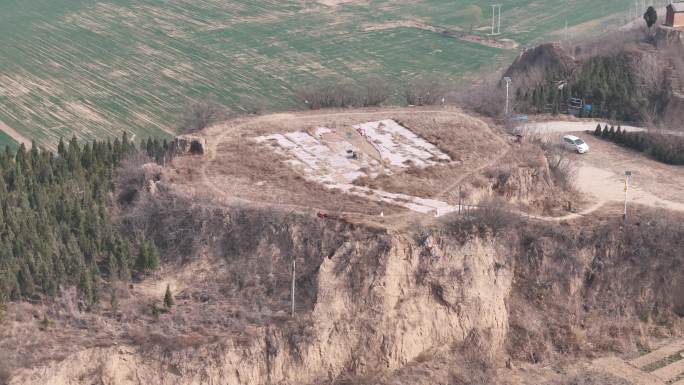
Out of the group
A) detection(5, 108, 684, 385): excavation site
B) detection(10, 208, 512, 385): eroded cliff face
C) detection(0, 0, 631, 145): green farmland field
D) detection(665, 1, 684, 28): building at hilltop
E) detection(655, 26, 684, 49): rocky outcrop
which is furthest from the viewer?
detection(0, 0, 631, 145): green farmland field

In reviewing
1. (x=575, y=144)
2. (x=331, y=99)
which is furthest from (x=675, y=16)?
(x=331, y=99)

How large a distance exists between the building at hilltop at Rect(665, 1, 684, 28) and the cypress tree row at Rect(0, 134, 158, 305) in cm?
4477

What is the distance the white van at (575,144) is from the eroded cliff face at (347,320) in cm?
1738

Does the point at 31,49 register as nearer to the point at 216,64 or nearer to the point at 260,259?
the point at 216,64

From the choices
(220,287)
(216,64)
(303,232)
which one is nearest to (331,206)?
(303,232)

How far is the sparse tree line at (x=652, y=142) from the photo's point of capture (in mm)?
71812

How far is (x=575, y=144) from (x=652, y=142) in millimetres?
5335

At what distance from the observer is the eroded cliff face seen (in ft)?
163

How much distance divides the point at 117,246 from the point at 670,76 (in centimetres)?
4527

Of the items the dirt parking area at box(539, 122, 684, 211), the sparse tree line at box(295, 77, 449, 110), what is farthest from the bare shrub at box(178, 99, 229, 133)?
the dirt parking area at box(539, 122, 684, 211)

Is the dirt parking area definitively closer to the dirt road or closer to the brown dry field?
the dirt road

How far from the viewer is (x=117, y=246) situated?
192ft

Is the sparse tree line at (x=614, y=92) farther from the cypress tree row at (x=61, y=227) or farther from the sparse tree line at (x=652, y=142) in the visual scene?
the cypress tree row at (x=61, y=227)

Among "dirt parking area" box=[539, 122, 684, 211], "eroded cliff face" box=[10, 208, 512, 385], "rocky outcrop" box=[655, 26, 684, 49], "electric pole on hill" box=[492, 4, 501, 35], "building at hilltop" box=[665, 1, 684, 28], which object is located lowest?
"eroded cliff face" box=[10, 208, 512, 385]
